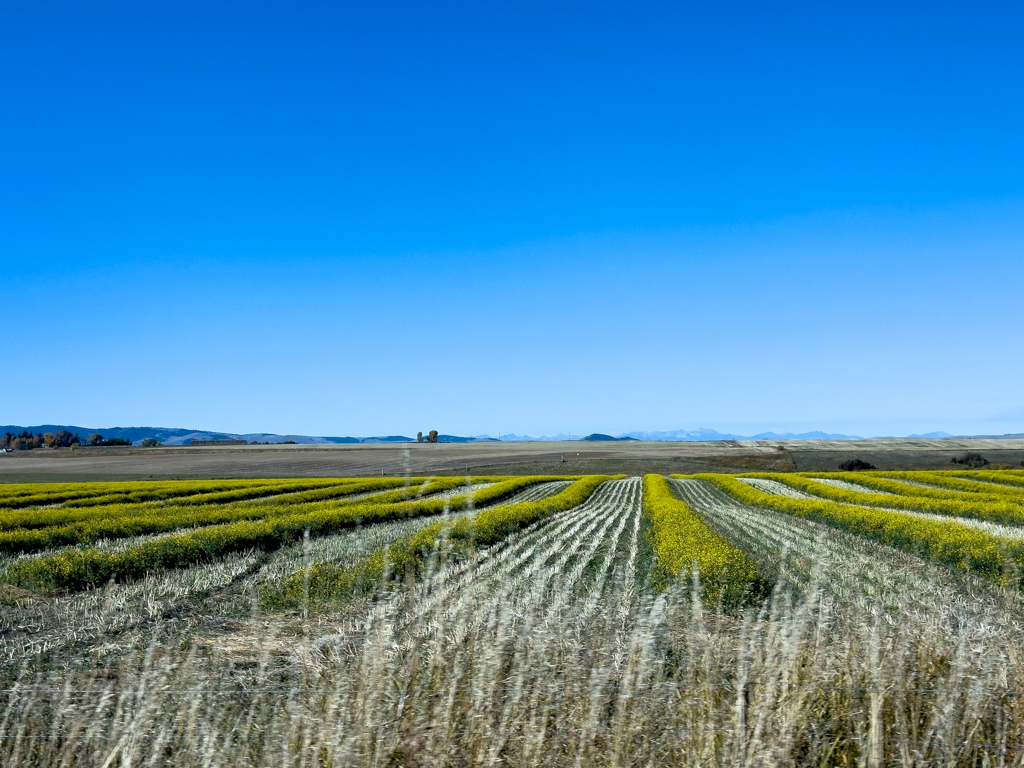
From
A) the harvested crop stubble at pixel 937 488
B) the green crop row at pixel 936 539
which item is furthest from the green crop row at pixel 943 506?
the green crop row at pixel 936 539

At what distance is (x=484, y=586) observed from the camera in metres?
12.2

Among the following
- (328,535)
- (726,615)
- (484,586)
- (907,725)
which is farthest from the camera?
(328,535)

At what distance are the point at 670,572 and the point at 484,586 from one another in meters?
3.54

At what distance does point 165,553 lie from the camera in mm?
16984

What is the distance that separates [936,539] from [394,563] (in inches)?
563

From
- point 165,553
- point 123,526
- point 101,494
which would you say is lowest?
point 101,494

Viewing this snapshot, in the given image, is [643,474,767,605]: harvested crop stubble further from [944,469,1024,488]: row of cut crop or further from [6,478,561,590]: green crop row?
[944,469,1024,488]: row of cut crop

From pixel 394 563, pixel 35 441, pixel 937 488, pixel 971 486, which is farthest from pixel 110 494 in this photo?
pixel 35 441

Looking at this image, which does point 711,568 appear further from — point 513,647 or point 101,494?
point 101,494

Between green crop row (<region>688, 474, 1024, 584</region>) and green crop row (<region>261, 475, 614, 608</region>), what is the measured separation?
11.6 meters

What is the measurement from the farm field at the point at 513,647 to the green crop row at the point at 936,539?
Result: 0.30 ft

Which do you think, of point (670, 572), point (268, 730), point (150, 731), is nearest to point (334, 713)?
point (268, 730)

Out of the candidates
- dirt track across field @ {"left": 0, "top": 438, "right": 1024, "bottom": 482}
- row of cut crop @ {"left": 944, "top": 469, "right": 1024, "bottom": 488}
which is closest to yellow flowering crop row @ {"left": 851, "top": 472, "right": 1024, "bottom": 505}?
Result: row of cut crop @ {"left": 944, "top": 469, "right": 1024, "bottom": 488}

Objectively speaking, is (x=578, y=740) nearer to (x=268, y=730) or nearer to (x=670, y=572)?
(x=268, y=730)
